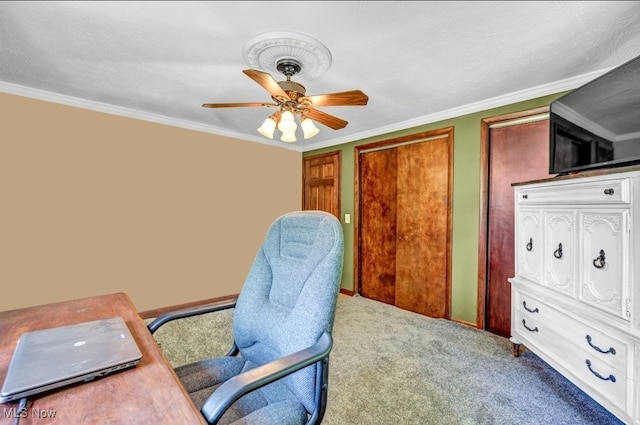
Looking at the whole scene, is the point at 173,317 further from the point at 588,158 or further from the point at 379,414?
the point at 588,158

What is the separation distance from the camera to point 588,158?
5.87 ft

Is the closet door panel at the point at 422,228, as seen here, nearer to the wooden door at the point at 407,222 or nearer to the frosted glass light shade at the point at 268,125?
the wooden door at the point at 407,222

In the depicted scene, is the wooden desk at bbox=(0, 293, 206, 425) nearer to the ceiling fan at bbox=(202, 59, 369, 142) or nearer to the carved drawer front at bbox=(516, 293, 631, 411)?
the ceiling fan at bbox=(202, 59, 369, 142)

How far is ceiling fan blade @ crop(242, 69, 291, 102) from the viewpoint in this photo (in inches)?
61.1

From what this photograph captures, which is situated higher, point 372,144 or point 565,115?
point 372,144

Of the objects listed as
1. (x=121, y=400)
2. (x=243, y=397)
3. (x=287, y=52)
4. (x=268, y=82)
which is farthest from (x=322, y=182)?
(x=121, y=400)

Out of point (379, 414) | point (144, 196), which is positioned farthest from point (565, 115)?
point (144, 196)

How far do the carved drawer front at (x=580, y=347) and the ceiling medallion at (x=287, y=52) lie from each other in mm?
2281

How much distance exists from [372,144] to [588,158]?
7.47ft

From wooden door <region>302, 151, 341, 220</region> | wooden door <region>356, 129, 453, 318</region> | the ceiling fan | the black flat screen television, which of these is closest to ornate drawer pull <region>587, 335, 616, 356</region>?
the black flat screen television

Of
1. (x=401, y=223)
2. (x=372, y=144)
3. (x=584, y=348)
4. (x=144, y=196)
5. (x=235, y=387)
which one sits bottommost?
(x=584, y=348)

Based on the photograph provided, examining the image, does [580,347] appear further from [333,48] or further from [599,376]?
[333,48]

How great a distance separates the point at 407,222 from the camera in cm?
337

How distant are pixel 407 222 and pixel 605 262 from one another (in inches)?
76.9
